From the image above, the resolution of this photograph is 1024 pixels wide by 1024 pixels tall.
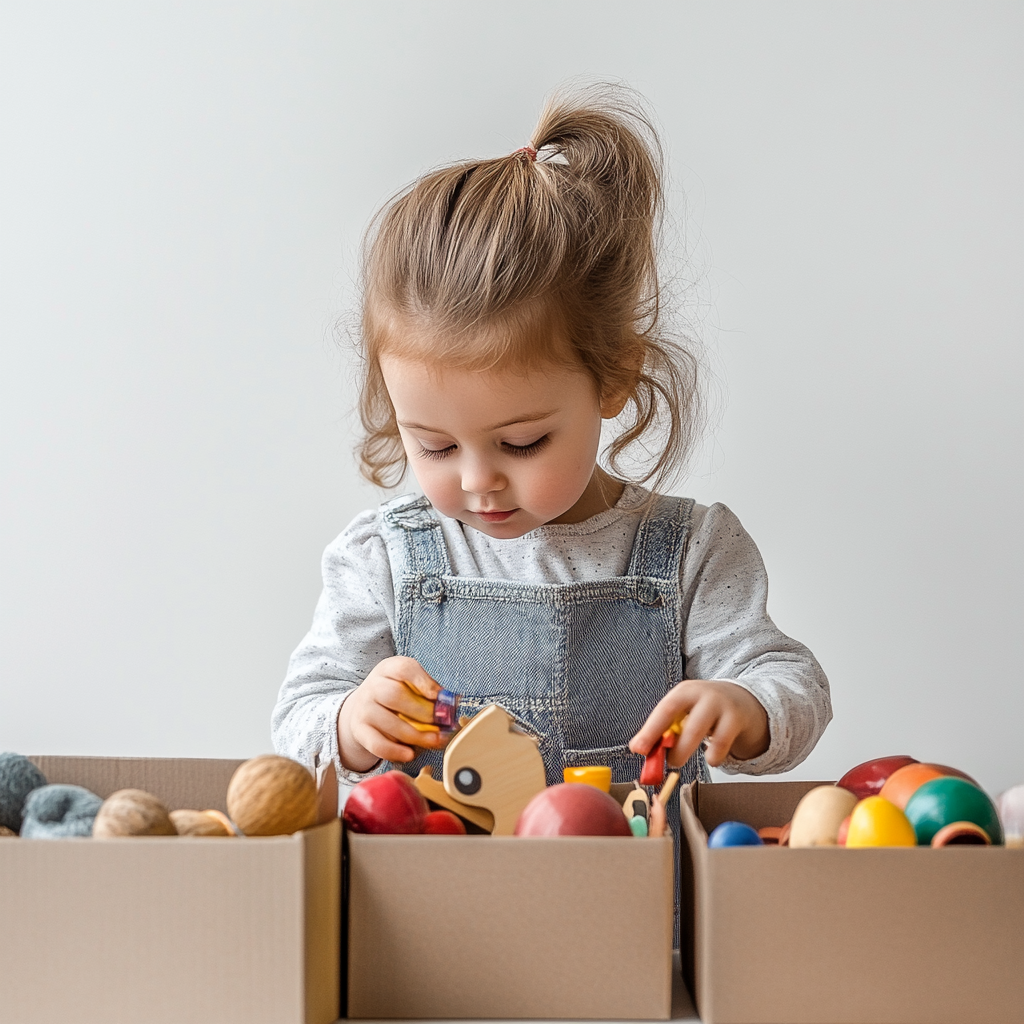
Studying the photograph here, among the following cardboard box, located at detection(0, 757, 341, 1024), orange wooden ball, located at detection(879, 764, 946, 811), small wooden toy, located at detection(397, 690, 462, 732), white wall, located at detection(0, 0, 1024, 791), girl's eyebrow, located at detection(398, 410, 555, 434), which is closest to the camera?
cardboard box, located at detection(0, 757, 341, 1024)

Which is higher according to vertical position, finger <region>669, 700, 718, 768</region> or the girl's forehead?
the girl's forehead

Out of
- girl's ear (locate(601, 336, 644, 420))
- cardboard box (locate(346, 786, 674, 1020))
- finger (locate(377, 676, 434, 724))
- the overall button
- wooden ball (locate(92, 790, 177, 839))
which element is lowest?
cardboard box (locate(346, 786, 674, 1020))

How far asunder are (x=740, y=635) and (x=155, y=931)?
1.85ft

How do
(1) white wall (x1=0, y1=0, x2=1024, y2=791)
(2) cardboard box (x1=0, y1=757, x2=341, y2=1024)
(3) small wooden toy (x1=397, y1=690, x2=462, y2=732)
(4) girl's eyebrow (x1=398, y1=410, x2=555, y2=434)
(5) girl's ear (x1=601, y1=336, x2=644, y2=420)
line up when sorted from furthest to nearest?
(1) white wall (x1=0, y1=0, x2=1024, y2=791)
(5) girl's ear (x1=601, y1=336, x2=644, y2=420)
(4) girl's eyebrow (x1=398, y1=410, x2=555, y2=434)
(3) small wooden toy (x1=397, y1=690, x2=462, y2=732)
(2) cardboard box (x1=0, y1=757, x2=341, y2=1024)

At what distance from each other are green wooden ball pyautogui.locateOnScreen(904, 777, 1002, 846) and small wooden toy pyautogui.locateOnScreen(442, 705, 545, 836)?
191mm

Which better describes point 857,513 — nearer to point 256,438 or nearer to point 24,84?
point 256,438

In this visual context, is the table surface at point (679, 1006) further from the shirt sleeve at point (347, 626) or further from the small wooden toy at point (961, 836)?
the shirt sleeve at point (347, 626)

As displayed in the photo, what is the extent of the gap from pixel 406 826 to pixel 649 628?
0.42 metres

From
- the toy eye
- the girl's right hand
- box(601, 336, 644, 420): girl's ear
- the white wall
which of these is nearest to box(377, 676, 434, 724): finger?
the girl's right hand

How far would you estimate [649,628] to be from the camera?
0.90 m

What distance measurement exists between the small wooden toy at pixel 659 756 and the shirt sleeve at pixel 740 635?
0.14 metres

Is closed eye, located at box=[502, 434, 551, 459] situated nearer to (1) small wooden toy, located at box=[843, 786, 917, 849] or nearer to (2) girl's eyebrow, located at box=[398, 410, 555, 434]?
(2) girl's eyebrow, located at box=[398, 410, 555, 434]

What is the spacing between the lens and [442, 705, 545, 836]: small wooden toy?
58cm

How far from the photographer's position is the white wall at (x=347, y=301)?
48.8 inches
